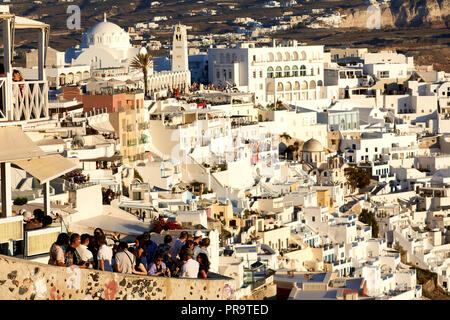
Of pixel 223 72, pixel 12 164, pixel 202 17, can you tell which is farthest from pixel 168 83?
pixel 202 17

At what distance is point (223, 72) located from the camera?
196 feet

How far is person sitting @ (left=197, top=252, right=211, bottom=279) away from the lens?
12.5 metres

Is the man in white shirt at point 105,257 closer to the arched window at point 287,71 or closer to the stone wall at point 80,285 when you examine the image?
the stone wall at point 80,285

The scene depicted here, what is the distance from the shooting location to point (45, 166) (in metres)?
11.7

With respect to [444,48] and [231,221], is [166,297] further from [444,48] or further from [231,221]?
[444,48]

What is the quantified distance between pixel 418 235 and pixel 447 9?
124 metres

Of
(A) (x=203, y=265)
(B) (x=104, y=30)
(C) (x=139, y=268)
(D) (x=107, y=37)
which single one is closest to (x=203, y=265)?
(A) (x=203, y=265)

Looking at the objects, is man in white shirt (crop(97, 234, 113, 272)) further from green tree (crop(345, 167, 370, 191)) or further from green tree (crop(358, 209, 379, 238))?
green tree (crop(345, 167, 370, 191))

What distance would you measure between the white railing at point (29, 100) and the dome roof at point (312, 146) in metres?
36.3

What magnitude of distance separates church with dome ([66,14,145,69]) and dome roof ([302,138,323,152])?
46.6ft

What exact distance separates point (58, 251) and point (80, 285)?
2.56 ft

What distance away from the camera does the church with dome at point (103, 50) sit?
6081cm

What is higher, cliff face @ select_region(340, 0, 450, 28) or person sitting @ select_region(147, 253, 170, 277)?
cliff face @ select_region(340, 0, 450, 28)

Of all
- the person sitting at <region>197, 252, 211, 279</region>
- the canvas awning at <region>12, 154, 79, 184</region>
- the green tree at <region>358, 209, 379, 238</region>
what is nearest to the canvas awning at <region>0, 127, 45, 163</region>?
the canvas awning at <region>12, 154, 79, 184</region>
